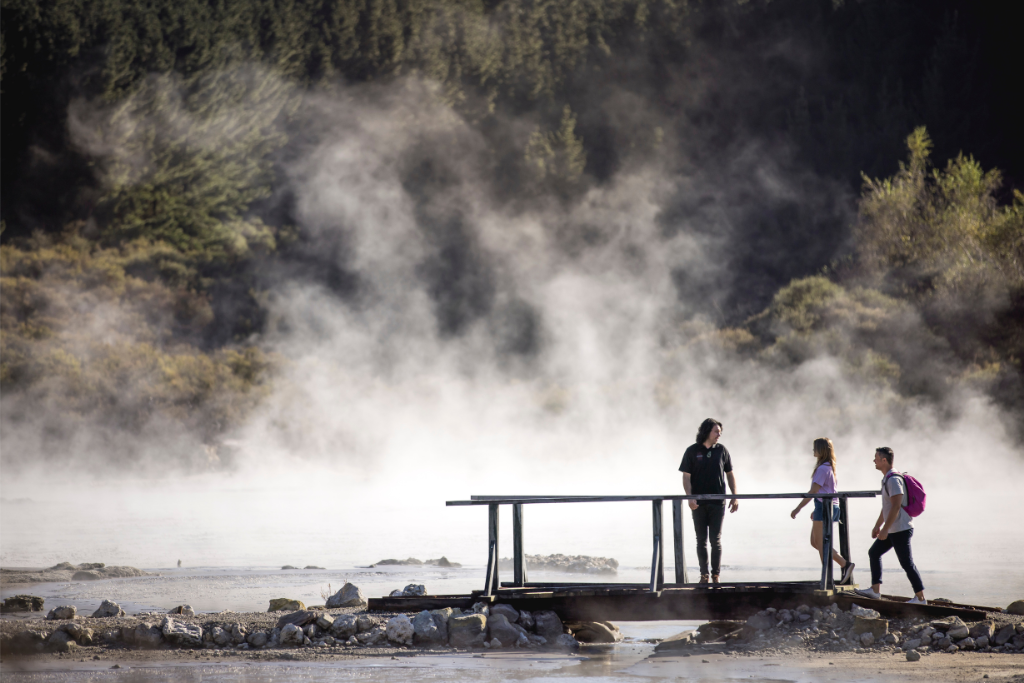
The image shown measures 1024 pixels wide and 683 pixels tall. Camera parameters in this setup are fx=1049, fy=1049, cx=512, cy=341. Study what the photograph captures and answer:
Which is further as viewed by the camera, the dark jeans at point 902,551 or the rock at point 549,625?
the rock at point 549,625

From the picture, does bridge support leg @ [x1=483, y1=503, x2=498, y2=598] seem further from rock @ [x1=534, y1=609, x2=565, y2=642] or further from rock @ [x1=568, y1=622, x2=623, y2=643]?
rock @ [x1=568, y1=622, x2=623, y2=643]

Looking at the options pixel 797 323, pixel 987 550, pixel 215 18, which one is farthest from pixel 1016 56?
pixel 987 550

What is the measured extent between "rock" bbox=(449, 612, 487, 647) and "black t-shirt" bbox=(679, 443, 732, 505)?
1831mm

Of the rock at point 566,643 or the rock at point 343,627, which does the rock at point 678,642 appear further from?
the rock at point 343,627

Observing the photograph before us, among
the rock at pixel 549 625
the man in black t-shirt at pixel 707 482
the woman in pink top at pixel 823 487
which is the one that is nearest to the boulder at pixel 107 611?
the rock at pixel 549 625

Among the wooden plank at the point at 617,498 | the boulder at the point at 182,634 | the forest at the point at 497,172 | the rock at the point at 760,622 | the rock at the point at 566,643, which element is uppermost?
the forest at the point at 497,172

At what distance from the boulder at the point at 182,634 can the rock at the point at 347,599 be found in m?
1.77

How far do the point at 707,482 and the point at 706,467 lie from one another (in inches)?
4.4

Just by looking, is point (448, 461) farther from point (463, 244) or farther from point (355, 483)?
point (463, 244)

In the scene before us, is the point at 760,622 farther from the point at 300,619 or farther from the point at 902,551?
the point at 300,619

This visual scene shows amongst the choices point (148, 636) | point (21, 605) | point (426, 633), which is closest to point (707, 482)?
point (426, 633)

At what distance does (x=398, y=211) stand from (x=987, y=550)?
1334 inches

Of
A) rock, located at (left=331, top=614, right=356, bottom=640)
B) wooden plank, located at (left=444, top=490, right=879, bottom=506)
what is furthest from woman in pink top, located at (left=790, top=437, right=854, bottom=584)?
rock, located at (left=331, top=614, right=356, bottom=640)

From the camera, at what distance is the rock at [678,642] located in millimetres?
7496
